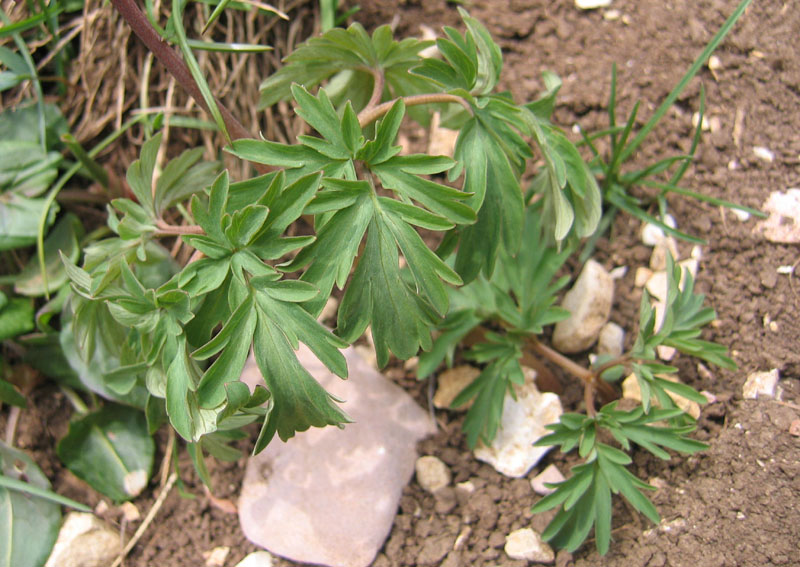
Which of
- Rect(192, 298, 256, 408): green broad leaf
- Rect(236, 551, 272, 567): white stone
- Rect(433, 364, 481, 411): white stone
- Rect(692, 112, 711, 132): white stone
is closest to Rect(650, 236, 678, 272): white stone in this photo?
Rect(692, 112, 711, 132): white stone

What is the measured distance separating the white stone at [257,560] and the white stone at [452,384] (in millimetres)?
613

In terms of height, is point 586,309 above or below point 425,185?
below

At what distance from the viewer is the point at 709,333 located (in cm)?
185

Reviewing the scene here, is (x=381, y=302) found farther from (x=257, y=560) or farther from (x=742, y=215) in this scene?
(x=742, y=215)

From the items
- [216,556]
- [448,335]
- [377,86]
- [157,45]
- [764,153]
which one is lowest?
[216,556]

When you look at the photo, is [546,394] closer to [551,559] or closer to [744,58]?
[551,559]

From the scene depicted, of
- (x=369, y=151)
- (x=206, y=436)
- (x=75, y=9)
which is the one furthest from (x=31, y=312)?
(x=369, y=151)

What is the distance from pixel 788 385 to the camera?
5.61ft

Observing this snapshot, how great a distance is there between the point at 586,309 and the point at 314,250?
2.98 feet

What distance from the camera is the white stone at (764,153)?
196 cm

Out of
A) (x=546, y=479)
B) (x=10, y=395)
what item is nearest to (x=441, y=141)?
(x=546, y=479)

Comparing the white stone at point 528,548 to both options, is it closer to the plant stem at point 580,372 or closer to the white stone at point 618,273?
the plant stem at point 580,372

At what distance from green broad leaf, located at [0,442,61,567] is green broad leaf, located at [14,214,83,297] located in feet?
1.49

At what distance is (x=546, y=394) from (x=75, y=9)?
186 centimetres
